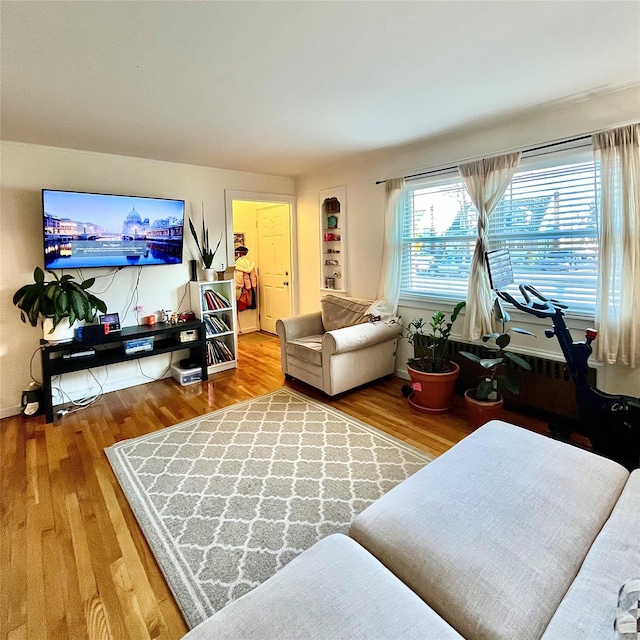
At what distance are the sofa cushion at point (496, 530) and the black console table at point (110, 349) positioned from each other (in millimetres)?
2911

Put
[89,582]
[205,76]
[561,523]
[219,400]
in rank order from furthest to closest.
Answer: [219,400], [205,76], [89,582], [561,523]

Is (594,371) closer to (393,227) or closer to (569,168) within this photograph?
(569,168)

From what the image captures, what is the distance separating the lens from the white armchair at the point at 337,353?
3.31 metres

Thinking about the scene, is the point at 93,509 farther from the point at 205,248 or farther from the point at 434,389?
the point at 205,248

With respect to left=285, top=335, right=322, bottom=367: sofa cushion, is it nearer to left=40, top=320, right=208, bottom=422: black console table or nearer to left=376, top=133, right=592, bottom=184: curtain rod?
left=40, top=320, right=208, bottom=422: black console table

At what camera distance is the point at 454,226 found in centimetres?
338

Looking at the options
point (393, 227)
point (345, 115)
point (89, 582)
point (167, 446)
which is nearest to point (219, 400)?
point (167, 446)

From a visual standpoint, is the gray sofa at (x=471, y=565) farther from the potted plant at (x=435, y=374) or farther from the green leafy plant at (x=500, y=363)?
the potted plant at (x=435, y=374)

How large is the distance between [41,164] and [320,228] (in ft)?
9.29

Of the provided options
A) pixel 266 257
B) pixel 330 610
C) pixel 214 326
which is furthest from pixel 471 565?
pixel 266 257

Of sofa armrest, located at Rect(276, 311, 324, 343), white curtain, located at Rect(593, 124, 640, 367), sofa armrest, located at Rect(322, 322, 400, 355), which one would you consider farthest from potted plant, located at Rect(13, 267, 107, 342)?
white curtain, located at Rect(593, 124, 640, 367)

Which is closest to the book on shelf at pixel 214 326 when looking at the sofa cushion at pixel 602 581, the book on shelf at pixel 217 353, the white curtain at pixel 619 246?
the book on shelf at pixel 217 353

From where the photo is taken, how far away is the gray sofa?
2.96ft

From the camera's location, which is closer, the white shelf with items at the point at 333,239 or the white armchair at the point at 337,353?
the white armchair at the point at 337,353
